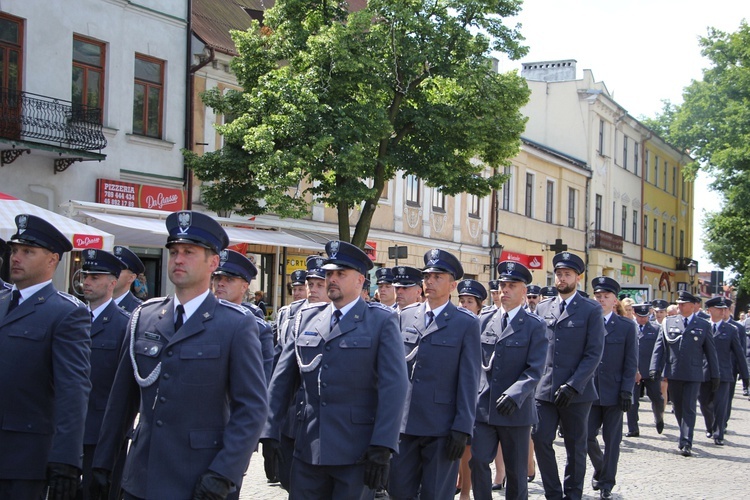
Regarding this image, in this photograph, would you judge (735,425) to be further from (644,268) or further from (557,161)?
(644,268)

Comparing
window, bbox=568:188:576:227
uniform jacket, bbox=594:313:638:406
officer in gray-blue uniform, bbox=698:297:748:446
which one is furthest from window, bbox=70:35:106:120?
window, bbox=568:188:576:227

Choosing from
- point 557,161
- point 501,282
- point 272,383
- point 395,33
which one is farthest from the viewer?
point 557,161

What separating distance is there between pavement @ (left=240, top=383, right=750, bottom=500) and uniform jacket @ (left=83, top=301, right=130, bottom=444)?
10.4 feet

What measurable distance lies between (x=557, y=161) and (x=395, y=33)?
22.5m

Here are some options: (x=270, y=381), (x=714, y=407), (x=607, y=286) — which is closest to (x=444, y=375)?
(x=270, y=381)

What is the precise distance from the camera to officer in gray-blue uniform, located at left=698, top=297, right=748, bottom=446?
49.4 ft

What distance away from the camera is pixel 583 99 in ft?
156

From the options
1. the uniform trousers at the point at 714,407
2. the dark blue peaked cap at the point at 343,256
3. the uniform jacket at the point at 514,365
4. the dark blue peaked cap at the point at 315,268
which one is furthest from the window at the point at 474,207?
the dark blue peaked cap at the point at 343,256

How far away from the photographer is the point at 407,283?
31.3 ft

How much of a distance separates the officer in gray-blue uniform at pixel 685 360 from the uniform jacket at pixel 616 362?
130 inches

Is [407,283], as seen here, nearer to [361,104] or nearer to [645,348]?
[645,348]

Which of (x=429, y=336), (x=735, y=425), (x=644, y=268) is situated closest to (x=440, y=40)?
(x=735, y=425)

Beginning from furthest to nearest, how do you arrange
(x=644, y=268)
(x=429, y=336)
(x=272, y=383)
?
1. (x=644, y=268)
2. (x=429, y=336)
3. (x=272, y=383)

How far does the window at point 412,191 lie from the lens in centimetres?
3300
